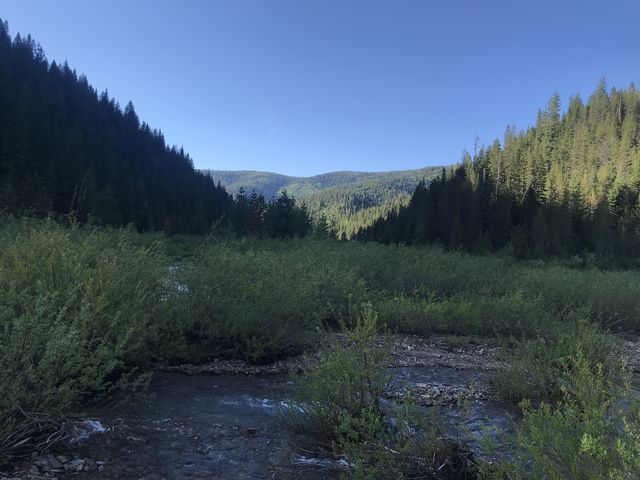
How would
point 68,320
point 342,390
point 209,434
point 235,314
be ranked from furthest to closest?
1. point 235,314
2. point 68,320
3. point 209,434
4. point 342,390

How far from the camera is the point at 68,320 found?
4.80 m

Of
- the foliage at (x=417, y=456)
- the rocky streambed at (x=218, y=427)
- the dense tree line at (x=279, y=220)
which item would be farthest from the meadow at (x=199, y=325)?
the dense tree line at (x=279, y=220)

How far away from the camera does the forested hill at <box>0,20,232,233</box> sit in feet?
147

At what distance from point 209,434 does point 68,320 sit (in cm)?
206

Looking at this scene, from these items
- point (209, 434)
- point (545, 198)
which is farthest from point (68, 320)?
point (545, 198)

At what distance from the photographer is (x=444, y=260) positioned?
16.6 meters

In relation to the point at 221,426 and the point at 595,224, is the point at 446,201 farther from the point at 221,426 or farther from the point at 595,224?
the point at 221,426

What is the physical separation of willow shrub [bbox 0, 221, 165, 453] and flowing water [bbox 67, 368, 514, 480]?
1.54 ft

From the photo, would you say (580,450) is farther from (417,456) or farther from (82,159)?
(82,159)

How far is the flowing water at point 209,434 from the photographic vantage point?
12.6 ft

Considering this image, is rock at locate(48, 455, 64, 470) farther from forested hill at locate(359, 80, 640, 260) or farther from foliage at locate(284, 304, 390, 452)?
forested hill at locate(359, 80, 640, 260)

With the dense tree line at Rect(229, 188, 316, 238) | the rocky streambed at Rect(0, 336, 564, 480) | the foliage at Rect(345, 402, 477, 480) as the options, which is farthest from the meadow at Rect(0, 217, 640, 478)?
the dense tree line at Rect(229, 188, 316, 238)

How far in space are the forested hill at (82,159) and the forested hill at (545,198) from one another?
31.1 m

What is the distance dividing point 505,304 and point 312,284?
5209 millimetres
